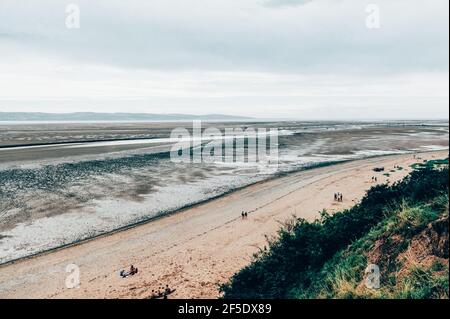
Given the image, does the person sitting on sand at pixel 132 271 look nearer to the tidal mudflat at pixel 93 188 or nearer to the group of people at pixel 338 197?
the tidal mudflat at pixel 93 188

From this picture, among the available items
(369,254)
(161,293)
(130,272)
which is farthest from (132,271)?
(369,254)

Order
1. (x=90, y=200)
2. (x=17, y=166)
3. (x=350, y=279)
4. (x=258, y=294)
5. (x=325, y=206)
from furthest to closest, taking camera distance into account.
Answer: (x=17, y=166) → (x=90, y=200) → (x=325, y=206) → (x=258, y=294) → (x=350, y=279)

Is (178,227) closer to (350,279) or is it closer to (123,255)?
(123,255)

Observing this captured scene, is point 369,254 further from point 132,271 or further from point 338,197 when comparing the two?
point 338,197

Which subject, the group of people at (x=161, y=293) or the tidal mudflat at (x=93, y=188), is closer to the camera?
the group of people at (x=161, y=293)

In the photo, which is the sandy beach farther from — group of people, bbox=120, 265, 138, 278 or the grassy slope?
the grassy slope

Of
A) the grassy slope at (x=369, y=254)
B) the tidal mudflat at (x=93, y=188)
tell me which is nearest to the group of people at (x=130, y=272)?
the grassy slope at (x=369, y=254)
